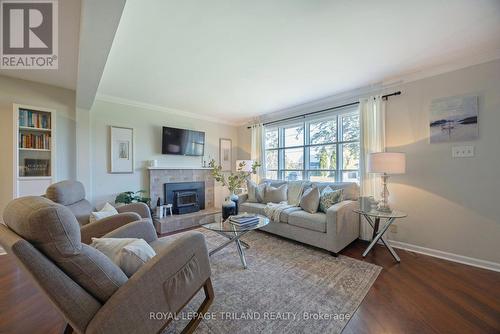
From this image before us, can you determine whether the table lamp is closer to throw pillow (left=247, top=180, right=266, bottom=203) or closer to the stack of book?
the stack of book

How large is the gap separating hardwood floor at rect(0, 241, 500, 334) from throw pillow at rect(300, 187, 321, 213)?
1.07 m

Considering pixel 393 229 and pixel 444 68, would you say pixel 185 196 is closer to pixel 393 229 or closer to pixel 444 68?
pixel 393 229

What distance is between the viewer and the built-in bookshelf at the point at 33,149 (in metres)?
2.58

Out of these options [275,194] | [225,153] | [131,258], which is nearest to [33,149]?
[131,258]

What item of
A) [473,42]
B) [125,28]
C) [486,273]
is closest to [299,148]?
[473,42]

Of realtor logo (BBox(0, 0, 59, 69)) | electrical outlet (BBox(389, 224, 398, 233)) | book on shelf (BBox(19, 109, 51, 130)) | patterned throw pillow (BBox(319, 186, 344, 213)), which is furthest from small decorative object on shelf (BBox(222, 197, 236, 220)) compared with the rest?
book on shelf (BBox(19, 109, 51, 130))

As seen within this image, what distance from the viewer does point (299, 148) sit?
13.9 feet

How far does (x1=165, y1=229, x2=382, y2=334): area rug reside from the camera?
1443 millimetres

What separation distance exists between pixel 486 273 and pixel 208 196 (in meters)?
4.38

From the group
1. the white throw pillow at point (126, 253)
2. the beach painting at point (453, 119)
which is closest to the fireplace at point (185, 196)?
the white throw pillow at point (126, 253)

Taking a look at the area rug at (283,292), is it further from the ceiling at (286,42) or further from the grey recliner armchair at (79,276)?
the ceiling at (286,42)

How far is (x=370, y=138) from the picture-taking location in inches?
119

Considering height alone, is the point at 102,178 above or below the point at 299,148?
below

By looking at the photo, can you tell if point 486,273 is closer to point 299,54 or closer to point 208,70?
point 299,54
